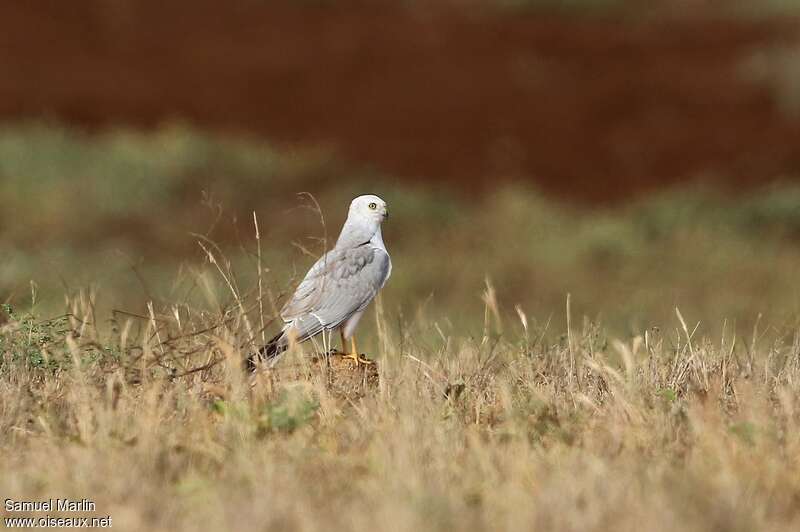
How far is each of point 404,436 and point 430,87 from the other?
15655mm

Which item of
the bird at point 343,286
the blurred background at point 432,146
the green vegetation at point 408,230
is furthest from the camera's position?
the blurred background at point 432,146

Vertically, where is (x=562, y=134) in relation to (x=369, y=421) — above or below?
above

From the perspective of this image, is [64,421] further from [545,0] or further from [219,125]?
[545,0]

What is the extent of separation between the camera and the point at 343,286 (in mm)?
6527

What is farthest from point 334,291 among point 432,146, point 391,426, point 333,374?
point 432,146

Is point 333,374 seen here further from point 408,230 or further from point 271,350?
point 408,230

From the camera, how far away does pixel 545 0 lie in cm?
2448

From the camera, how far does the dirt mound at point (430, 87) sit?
1805 cm

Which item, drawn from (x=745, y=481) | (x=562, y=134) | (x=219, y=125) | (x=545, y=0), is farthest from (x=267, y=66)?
(x=745, y=481)

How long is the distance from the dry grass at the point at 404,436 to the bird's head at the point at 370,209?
1.02 m

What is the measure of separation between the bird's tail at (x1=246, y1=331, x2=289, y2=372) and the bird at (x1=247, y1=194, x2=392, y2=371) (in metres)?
0.03

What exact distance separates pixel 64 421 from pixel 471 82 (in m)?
15.6

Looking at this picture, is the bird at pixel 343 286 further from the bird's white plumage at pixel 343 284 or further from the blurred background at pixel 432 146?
the blurred background at pixel 432 146

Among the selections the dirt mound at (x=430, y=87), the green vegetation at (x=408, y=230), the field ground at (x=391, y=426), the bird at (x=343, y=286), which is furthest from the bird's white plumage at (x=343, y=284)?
the dirt mound at (x=430, y=87)
